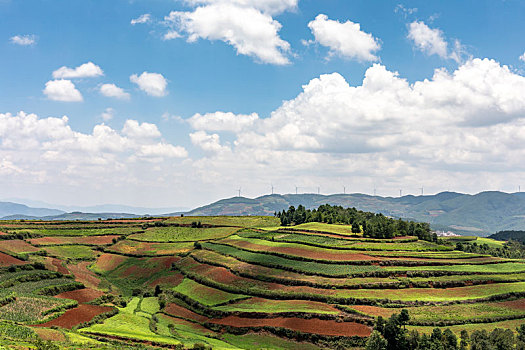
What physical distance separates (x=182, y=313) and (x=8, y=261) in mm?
67692

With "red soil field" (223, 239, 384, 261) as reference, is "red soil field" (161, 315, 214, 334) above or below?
below

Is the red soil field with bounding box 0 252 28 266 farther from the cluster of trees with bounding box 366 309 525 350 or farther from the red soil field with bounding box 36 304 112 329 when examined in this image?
the cluster of trees with bounding box 366 309 525 350

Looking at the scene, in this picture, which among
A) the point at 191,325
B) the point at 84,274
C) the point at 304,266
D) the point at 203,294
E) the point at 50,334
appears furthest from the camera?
the point at 84,274

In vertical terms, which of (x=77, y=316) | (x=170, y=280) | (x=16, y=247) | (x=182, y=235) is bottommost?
(x=170, y=280)

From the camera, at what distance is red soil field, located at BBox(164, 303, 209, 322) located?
97.9m

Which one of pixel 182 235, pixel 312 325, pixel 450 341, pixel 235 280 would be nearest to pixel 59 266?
pixel 182 235

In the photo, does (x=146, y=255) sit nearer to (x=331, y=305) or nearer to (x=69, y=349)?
(x=331, y=305)

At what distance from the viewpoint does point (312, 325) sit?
269 ft

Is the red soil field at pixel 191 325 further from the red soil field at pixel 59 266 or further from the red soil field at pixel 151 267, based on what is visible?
the red soil field at pixel 59 266

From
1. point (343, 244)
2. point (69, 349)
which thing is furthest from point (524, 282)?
point (69, 349)

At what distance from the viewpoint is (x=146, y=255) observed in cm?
15825

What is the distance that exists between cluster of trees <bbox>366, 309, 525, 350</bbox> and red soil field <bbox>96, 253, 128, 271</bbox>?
366 ft

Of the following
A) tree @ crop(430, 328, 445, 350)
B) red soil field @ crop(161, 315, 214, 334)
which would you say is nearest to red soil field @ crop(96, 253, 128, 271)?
red soil field @ crop(161, 315, 214, 334)

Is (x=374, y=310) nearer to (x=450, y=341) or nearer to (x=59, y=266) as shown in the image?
(x=450, y=341)
